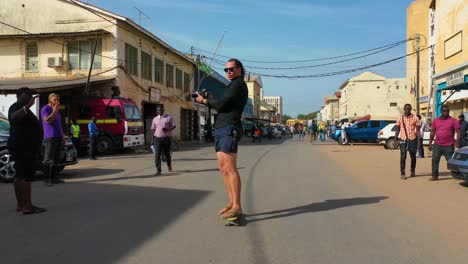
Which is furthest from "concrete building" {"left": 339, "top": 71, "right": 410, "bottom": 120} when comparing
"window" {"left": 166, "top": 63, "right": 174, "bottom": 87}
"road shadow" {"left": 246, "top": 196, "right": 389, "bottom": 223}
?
"road shadow" {"left": 246, "top": 196, "right": 389, "bottom": 223}

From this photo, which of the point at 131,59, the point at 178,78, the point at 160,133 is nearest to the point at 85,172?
the point at 160,133

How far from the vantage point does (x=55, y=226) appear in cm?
588

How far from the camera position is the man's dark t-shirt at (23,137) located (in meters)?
6.84

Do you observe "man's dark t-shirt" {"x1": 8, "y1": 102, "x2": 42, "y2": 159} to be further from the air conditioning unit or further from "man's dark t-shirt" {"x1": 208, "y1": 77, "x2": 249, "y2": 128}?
the air conditioning unit

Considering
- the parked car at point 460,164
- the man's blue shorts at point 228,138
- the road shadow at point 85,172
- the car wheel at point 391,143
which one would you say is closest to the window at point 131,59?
the road shadow at point 85,172

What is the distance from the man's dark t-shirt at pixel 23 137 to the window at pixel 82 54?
63.9 ft

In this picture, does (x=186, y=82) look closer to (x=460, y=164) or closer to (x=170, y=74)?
(x=170, y=74)

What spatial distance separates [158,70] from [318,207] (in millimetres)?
26952

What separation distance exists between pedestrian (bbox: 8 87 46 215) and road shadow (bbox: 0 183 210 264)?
24cm

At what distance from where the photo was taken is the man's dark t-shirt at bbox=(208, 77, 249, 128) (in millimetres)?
5945

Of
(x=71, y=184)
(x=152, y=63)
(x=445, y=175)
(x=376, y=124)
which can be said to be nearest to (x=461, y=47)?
(x=376, y=124)

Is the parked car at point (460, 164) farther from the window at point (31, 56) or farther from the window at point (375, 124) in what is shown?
the window at point (31, 56)

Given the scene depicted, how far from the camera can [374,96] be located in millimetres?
80688

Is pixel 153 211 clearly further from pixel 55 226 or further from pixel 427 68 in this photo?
pixel 427 68
